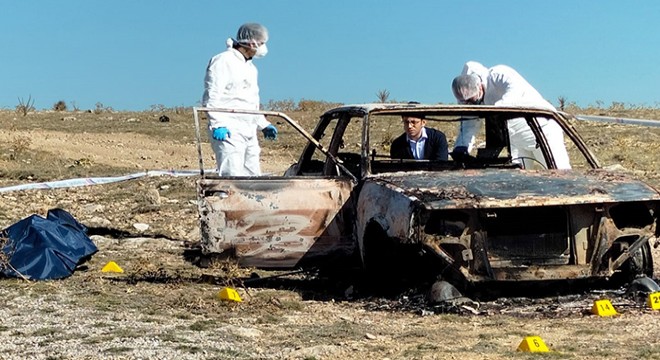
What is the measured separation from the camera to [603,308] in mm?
6215

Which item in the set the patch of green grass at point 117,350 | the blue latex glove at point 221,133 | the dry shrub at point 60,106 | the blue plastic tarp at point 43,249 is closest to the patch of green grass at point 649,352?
the patch of green grass at point 117,350

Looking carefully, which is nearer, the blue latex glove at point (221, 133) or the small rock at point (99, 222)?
the blue latex glove at point (221, 133)

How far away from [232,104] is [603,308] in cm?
408

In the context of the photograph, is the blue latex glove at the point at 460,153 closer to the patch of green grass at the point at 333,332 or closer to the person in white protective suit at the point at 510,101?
the person in white protective suit at the point at 510,101

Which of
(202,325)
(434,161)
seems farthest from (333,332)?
(434,161)

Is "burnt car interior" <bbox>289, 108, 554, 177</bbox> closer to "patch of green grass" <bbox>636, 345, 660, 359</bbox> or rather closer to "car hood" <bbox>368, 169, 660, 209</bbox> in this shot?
"car hood" <bbox>368, 169, 660, 209</bbox>

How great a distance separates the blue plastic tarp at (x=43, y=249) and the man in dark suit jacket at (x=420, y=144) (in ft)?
8.11

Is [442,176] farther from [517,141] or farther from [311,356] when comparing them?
[311,356]

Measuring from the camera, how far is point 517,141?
845 cm

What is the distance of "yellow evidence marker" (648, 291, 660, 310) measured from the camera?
6305 mm

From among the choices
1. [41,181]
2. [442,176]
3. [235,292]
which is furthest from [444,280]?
[41,181]

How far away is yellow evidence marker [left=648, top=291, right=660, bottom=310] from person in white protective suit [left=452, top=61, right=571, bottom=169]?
6.42 ft

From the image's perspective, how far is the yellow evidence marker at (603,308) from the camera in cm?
620

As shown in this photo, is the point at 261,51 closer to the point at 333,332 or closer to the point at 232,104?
the point at 232,104
